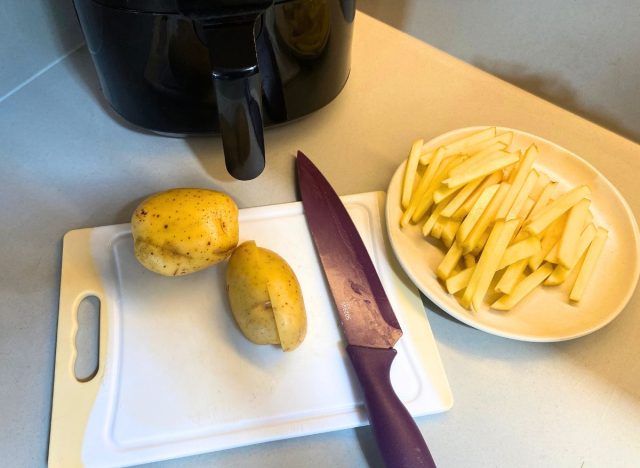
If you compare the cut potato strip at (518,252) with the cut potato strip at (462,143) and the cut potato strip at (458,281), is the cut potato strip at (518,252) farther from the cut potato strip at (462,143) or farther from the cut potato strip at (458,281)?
the cut potato strip at (462,143)

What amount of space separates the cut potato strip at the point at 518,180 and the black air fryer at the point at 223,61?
11.2 inches

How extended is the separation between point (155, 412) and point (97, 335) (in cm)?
12

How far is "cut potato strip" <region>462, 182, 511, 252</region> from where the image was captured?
0.60m

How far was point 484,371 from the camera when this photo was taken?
0.58 m

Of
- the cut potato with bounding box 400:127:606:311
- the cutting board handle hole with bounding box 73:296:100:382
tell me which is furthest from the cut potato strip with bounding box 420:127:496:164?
the cutting board handle hole with bounding box 73:296:100:382

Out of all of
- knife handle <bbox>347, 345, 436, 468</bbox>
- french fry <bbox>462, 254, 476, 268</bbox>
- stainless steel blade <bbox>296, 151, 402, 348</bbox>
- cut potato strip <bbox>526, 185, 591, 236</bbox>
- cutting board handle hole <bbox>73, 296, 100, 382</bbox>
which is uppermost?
cut potato strip <bbox>526, 185, 591, 236</bbox>

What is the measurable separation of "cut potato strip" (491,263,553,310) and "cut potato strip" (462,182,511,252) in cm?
7

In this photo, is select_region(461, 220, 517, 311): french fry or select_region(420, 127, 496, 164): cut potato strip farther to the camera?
select_region(420, 127, 496, 164): cut potato strip

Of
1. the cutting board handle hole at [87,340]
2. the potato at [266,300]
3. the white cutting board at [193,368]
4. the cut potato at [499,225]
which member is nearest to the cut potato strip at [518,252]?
the cut potato at [499,225]

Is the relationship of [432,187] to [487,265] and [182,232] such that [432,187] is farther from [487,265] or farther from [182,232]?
[182,232]

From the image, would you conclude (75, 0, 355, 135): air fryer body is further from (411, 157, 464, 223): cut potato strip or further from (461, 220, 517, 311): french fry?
(461, 220, 517, 311): french fry

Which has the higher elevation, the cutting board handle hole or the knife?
the knife

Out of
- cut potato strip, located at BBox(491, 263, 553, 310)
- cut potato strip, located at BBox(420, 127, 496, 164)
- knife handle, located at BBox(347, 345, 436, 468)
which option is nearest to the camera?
knife handle, located at BBox(347, 345, 436, 468)

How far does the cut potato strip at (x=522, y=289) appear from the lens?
1.89 feet
